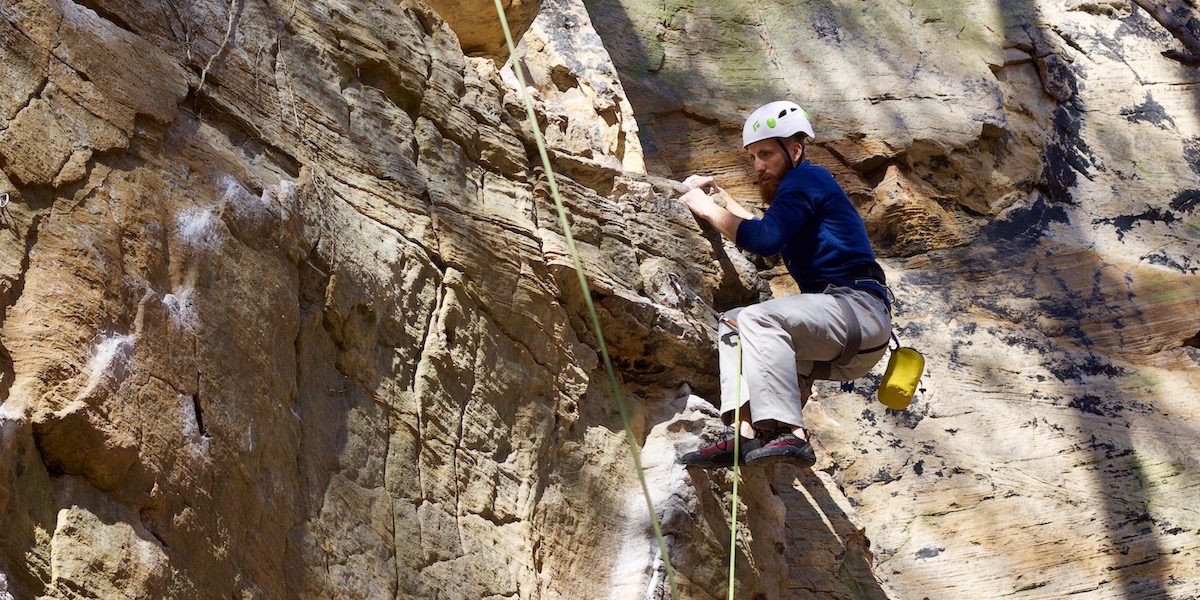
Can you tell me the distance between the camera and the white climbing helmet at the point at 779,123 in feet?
17.4

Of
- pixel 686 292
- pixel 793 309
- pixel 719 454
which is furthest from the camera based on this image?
pixel 686 292

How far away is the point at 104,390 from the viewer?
10.0 feet

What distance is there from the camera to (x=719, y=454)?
474 cm

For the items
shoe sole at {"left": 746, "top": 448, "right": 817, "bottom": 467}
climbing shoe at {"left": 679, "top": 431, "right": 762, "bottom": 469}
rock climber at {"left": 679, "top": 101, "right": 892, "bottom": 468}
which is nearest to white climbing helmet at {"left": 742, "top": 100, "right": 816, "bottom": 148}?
rock climber at {"left": 679, "top": 101, "right": 892, "bottom": 468}

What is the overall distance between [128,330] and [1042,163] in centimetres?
645

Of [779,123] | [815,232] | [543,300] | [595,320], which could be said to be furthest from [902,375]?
[543,300]

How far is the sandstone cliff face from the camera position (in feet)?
10.6

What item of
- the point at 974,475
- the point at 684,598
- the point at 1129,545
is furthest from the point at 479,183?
the point at 1129,545

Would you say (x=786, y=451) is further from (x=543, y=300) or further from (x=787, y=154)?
(x=787, y=154)

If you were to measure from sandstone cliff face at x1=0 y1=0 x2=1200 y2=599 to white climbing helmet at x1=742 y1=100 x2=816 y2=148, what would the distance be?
2.01ft

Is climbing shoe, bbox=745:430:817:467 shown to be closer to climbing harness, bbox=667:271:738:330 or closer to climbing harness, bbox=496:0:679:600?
climbing harness, bbox=496:0:679:600

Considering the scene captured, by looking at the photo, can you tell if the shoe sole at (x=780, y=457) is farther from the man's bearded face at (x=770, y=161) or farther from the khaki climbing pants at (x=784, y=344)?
the man's bearded face at (x=770, y=161)

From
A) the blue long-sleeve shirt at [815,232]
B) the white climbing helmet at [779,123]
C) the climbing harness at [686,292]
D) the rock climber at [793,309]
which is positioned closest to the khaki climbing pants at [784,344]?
the rock climber at [793,309]

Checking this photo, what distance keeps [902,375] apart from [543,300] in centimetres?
165
